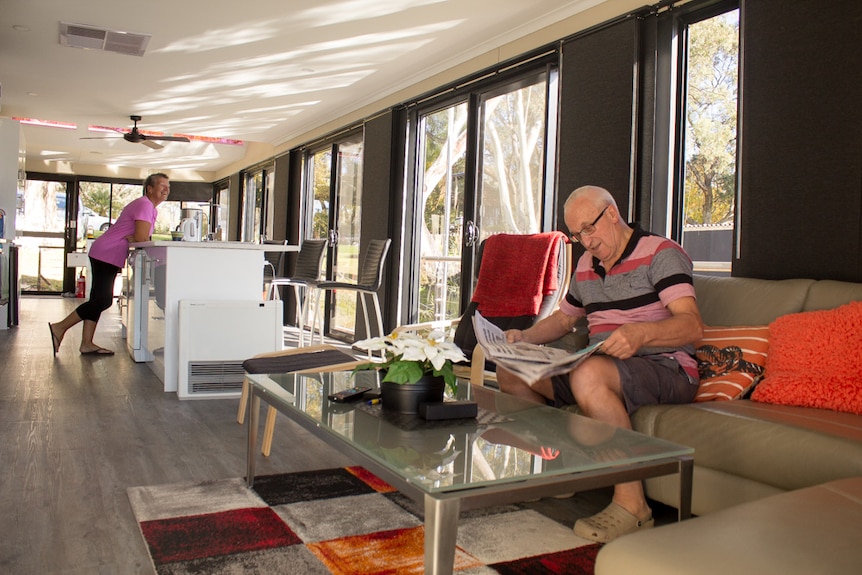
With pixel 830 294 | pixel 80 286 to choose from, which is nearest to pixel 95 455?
pixel 830 294

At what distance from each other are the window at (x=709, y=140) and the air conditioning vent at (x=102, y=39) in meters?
3.77

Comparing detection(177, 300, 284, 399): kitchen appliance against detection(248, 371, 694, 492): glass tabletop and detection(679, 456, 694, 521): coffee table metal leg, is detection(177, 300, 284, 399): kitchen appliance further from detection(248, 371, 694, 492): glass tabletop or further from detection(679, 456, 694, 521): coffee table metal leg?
detection(679, 456, 694, 521): coffee table metal leg

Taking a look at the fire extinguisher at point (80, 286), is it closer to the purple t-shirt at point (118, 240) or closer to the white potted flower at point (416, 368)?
the purple t-shirt at point (118, 240)

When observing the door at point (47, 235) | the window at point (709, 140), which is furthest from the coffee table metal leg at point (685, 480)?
the door at point (47, 235)

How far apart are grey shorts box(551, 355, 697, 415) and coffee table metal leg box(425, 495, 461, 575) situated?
107 cm

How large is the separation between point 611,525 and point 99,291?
4.50 meters

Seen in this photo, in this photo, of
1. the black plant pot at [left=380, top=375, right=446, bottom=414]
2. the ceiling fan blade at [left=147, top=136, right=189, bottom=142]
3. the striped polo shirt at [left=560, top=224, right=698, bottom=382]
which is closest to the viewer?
the black plant pot at [left=380, top=375, right=446, bottom=414]

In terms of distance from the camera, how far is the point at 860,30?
2.65m

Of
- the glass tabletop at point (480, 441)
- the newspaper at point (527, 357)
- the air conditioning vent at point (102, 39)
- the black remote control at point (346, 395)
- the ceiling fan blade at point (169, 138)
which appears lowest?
the glass tabletop at point (480, 441)

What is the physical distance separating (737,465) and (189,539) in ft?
4.88

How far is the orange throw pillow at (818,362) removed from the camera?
2137 mm

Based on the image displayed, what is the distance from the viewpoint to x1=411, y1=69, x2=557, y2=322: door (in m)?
4.77

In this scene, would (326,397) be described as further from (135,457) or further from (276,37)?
(276,37)

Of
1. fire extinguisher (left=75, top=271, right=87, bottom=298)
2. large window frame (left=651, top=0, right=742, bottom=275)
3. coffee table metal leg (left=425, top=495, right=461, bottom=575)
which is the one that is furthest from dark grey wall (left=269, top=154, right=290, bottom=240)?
coffee table metal leg (left=425, top=495, right=461, bottom=575)
